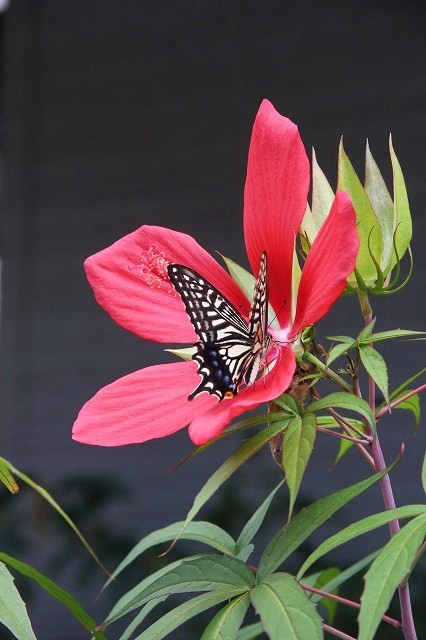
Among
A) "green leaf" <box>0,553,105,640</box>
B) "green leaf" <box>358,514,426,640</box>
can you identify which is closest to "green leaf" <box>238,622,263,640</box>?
"green leaf" <box>0,553,105,640</box>

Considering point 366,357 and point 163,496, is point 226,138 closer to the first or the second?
point 163,496

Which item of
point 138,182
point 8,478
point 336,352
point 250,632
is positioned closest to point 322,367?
point 336,352

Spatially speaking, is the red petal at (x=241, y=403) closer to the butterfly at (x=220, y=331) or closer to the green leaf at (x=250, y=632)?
the butterfly at (x=220, y=331)

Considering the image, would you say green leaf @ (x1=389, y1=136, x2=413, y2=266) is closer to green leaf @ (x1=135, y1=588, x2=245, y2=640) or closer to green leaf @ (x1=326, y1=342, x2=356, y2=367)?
green leaf @ (x1=326, y1=342, x2=356, y2=367)

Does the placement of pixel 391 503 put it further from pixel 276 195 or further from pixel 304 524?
pixel 276 195

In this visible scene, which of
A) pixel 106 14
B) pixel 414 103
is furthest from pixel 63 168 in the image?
pixel 414 103

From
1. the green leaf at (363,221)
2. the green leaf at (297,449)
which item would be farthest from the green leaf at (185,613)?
the green leaf at (363,221)
